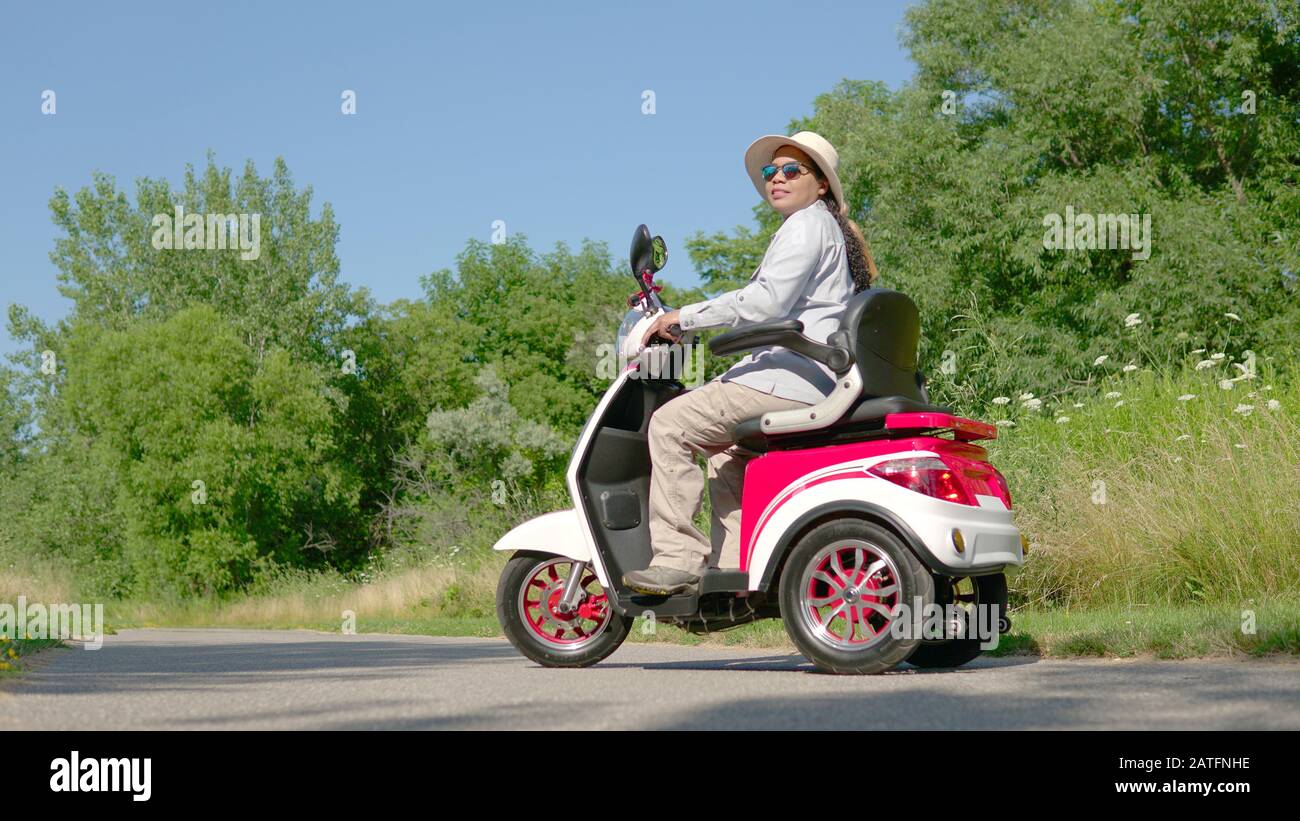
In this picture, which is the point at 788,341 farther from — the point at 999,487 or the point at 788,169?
the point at 999,487

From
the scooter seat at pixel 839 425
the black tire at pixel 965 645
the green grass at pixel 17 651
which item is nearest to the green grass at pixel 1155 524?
the black tire at pixel 965 645

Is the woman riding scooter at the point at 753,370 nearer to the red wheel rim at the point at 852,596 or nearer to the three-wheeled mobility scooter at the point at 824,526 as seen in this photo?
the three-wheeled mobility scooter at the point at 824,526

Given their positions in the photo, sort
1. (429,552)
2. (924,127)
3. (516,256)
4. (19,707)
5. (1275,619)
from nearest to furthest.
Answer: (19,707) < (1275,619) < (429,552) < (924,127) < (516,256)

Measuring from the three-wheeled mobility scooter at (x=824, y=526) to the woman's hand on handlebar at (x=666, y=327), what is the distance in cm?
13

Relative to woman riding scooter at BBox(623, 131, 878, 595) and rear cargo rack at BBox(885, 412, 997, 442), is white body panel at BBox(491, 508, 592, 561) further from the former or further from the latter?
rear cargo rack at BBox(885, 412, 997, 442)

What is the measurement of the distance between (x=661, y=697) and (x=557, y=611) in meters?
1.95

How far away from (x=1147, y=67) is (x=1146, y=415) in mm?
20721

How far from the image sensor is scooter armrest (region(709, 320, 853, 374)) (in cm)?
571

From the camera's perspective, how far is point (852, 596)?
5.56 m

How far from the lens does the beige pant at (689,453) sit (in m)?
5.97

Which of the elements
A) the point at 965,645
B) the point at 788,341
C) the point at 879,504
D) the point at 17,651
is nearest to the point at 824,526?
the point at 879,504

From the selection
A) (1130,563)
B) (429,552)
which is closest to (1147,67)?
(429,552)

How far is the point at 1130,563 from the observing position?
941cm
